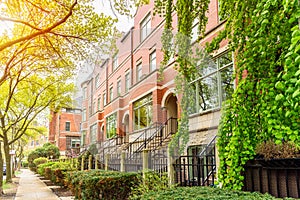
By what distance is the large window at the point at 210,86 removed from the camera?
6.10 meters

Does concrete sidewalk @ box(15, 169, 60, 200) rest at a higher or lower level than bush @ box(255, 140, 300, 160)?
lower

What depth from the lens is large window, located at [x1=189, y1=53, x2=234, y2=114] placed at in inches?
240

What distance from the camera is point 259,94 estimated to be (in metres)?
4.10

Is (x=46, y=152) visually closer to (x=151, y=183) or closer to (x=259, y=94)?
(x=151, y=183)

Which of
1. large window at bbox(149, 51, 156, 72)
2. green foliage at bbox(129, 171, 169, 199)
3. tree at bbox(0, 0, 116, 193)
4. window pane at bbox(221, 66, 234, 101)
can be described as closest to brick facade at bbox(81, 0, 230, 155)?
Answer: large window at bbox(149, 51, 156, 72)

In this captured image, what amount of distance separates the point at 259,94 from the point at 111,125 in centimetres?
1165

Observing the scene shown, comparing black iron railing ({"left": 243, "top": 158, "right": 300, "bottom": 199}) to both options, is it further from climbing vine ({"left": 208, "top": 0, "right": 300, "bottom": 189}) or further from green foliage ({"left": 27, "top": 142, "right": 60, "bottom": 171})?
green foliage ({"left": 27, "top": 142, "right": 60, "bottom": 171})

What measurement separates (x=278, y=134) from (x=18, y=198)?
9271 millimetres

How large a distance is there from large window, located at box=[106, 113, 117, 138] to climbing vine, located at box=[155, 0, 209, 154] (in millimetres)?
8050

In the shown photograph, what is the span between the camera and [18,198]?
379 inches

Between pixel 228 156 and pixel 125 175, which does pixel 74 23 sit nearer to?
pixel 125 175

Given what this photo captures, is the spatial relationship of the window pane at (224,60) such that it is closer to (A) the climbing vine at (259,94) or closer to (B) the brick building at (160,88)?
(B) the brick building at (160,88)

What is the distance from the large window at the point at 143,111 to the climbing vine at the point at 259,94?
4.71 metres

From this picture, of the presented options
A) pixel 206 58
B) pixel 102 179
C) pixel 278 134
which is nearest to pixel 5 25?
pixel 102 179
